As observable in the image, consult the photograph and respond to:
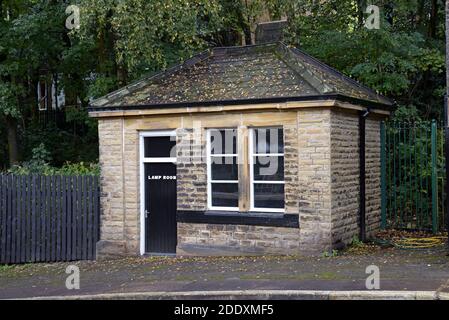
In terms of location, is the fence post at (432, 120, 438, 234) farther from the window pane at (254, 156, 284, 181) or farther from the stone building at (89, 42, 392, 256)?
the window pane at (254, 156, 284, 181)

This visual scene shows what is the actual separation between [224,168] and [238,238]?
61.6 inches

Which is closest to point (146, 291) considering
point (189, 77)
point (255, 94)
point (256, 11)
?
point (255, 94)

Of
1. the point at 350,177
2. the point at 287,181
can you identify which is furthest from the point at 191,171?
the point at 350,177

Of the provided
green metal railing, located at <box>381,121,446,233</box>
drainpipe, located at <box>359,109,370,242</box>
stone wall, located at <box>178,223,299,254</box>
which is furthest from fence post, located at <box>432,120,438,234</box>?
stone wall, located at <box>178,223,299,254</box>

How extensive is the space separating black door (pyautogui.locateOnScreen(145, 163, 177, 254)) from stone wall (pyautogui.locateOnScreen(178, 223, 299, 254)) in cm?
37

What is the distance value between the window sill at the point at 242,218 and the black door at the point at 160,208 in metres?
0.40

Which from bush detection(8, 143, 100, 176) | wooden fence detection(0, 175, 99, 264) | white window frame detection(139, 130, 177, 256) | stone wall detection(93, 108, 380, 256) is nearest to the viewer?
stone wall detection(93, 108, 380, 256)

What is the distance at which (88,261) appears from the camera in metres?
14.6

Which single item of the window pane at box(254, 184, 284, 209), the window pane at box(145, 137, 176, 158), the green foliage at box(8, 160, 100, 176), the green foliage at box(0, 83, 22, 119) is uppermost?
the green foliage at box(0, 83, 22, 119)

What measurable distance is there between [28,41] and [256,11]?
29.7 ft

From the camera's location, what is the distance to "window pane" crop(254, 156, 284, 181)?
12961 millimetres

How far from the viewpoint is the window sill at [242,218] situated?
41.6ft

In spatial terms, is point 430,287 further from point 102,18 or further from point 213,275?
point 102,18

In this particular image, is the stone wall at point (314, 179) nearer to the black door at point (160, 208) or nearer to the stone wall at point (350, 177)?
the stone wall at point (350, 177)
